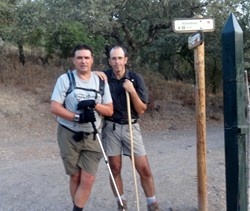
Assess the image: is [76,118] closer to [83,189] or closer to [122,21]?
[83,189]

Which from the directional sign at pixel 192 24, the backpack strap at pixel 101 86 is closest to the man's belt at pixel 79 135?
the backpack strap at pixel 101 86

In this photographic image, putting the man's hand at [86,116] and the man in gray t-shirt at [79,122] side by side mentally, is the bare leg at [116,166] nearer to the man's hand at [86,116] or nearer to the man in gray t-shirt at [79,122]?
the man in gray t-shirt at [79,122]

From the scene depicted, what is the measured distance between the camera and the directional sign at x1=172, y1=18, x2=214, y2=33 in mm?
4285

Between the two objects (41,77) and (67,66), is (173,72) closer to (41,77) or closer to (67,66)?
(67,66)

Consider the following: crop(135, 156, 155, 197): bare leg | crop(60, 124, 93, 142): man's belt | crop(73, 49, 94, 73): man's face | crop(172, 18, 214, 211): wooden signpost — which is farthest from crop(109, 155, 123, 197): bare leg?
crop(73, 49, 94, 73): man's face

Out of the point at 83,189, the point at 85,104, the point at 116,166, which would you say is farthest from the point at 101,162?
the point at 85,104

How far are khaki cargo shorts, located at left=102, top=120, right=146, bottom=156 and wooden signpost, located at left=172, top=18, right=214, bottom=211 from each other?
2.17ft

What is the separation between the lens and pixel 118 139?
4.53m

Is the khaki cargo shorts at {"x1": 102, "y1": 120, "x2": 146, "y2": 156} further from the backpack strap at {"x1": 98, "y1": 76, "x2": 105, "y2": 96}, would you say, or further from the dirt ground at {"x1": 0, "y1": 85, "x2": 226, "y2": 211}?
the dirt ground at {"x1": 0, "y1": 85, "x2": 226, "y2": 211}

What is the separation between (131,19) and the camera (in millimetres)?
15000

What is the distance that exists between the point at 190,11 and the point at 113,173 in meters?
10.7

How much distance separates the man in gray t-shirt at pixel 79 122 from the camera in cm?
416

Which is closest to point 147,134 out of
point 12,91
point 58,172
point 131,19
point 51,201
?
point 131,19

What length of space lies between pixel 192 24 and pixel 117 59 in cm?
88
